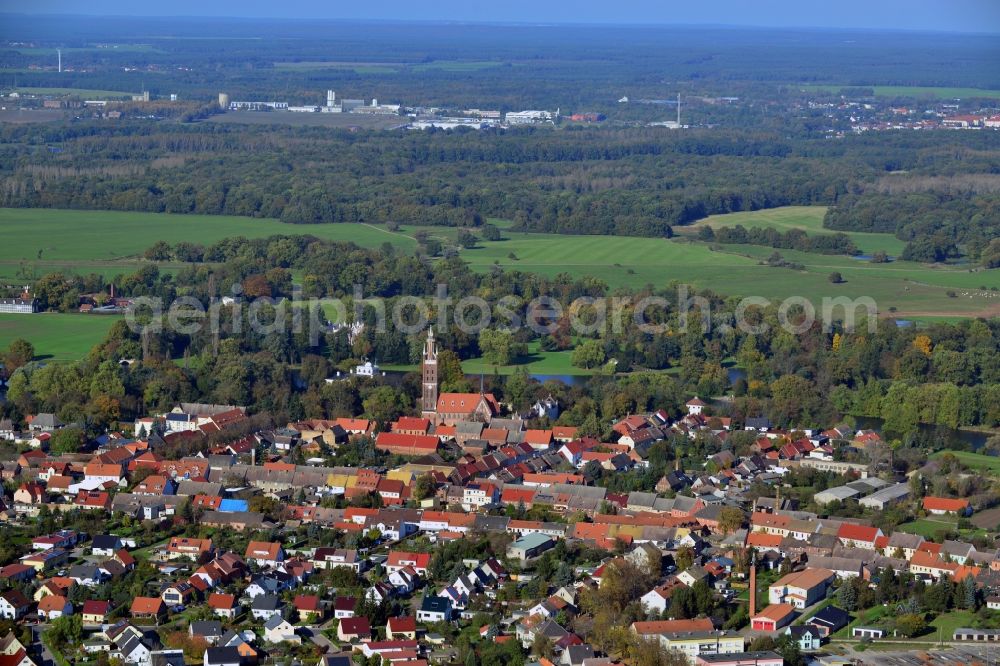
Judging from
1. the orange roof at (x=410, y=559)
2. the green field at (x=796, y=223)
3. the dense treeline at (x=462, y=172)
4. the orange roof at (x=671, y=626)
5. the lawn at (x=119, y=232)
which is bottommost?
the lawn at (x=119, y=232)

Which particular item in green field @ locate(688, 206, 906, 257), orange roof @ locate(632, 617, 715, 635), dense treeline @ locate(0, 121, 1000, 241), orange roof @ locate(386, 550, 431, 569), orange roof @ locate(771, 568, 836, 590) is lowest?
green field @ locate(688, 206, 906, 257)

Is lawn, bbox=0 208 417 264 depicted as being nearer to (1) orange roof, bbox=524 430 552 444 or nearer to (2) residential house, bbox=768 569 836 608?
(1) orange roof, bbox=524 430 552 444

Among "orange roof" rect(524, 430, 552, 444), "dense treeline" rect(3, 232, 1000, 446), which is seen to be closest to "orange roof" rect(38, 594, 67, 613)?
"dense treeline" rect(3, 232, 1000, 446)

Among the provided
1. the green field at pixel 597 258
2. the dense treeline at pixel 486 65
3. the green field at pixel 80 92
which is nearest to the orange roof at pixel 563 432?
the green field at pixel 597 258

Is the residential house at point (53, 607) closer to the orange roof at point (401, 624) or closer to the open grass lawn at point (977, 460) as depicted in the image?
the orange roof at point (401, 624)

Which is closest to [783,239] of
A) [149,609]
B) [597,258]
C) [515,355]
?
[597,258]

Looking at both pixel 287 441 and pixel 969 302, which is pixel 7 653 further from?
pixel 969 302
